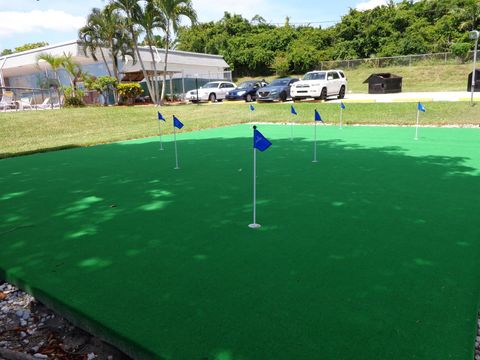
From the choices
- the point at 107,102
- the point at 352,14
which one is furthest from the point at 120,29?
the point at 352,14

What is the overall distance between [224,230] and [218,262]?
0.74 meters

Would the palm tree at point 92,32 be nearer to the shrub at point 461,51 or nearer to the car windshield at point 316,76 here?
the car windshield at point 316,76

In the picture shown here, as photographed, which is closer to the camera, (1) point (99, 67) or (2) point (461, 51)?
(1) point (99, 67)

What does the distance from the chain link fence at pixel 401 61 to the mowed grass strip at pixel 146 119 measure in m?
22.9

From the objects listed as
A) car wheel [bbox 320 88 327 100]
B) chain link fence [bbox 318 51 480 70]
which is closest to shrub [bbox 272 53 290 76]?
chain link fence [bbox 318 51 480 70]

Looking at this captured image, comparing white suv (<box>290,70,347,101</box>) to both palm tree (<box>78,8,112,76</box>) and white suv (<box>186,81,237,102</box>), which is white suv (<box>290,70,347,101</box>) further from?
palm tree (<box>78,8,112,76</box>)

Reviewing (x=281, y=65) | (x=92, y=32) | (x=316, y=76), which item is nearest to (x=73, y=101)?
(x=92, y=32)

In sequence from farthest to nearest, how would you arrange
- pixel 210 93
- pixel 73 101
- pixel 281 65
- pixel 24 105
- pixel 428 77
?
1. pixel 281 65
2. pixel 428 77
3. pixel 210 93
4. pixel 24 105
5. pixel 73 101

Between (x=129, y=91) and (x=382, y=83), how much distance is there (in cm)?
1589

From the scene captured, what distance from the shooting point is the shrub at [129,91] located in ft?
78.4

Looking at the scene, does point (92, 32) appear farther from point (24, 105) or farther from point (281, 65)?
point (281, 65)

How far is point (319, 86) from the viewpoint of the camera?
782 inches

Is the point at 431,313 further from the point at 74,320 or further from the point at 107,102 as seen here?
the point at 107,102

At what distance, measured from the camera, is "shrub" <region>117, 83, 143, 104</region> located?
23894 millimetres
